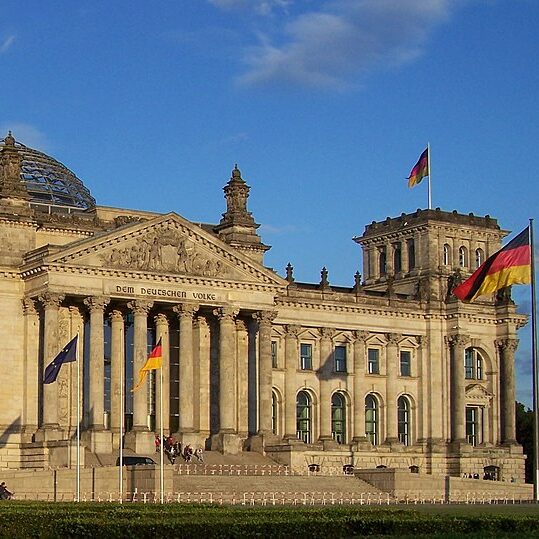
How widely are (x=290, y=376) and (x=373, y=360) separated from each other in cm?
973

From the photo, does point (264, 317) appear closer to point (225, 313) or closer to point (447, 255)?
point (225, 313)

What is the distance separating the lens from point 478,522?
51.3m

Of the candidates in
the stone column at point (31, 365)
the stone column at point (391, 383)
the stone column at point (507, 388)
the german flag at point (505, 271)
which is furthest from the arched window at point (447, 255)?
the german flag at point (505, 271)

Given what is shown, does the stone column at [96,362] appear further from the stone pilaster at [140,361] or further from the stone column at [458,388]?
the stone column at [458,388]

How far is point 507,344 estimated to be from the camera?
124 metres

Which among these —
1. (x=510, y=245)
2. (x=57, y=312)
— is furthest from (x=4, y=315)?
(x=510, y=245)

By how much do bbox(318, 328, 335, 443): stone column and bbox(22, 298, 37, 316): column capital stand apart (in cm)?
2726

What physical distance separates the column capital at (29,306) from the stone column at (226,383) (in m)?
13.3

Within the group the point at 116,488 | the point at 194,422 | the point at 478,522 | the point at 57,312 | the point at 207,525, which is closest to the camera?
the point at 207,525

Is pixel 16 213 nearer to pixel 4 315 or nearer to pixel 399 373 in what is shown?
pixel 4 315

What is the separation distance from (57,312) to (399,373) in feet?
119

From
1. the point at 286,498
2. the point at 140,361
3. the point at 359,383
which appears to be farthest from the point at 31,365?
the point at 359,383

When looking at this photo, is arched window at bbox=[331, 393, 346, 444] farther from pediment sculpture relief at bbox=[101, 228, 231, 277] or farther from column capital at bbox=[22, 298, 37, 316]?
column capital at bbox=[22, 298, 37, 316]

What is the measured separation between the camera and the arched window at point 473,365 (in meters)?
Result: 124
